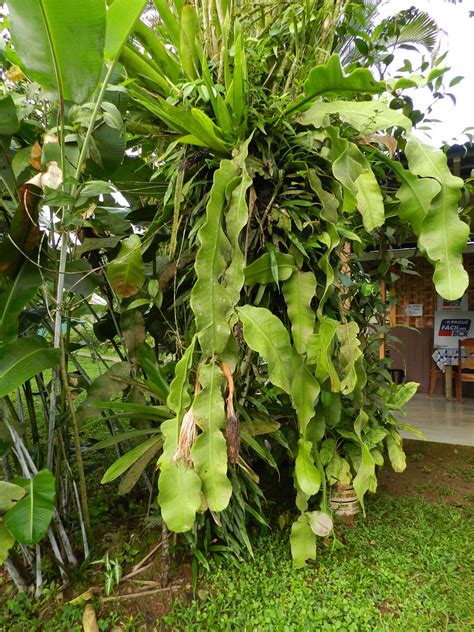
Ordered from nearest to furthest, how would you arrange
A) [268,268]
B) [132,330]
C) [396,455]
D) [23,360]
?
[23,360] → [268,268] → [132,330] → [396,455]

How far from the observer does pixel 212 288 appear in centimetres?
141

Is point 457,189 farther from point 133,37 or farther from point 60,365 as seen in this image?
point 60,365

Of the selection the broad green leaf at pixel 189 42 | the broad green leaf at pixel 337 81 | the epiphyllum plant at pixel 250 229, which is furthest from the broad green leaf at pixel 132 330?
the broad green leaf at pixel 337 81

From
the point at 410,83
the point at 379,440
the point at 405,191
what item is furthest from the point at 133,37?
the point at 379,440

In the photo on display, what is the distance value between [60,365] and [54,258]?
43 centimetres

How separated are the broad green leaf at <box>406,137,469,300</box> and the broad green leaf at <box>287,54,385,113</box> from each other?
0.89 ft

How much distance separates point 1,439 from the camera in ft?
5.36

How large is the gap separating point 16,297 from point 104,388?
1.68 feet

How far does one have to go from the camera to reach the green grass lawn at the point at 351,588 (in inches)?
64.6

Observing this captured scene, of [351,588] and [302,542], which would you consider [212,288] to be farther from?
[351,588]

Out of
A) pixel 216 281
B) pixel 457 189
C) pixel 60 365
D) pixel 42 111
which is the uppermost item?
pixel 42 111

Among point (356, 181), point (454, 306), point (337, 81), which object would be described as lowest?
point (454, 306)

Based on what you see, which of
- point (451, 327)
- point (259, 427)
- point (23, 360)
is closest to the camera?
point (23, 360)

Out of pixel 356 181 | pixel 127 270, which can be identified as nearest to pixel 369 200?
pixel 356 181
